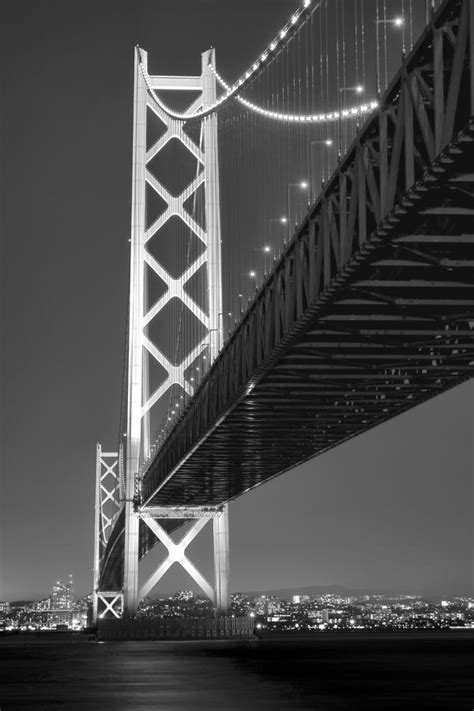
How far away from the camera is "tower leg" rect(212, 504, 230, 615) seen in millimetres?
55094

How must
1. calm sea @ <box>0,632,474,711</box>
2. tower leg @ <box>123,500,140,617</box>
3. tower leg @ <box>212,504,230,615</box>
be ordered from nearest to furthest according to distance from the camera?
1. calm sea @ <box>0,632,474,711</box>
2. tower leg @ <box>123,500,140,617</box>
3. tower leg @ <box>212,504,230,615</box>

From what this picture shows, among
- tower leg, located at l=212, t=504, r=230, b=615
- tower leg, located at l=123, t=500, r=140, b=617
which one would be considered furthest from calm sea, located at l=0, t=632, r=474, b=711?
tower leg, located at l=212, t=504, r=230, b=615

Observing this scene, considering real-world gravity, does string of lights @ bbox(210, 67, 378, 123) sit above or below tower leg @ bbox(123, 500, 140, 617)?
above

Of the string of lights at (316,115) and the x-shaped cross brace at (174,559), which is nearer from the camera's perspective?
A: the string of lights at (316,115)

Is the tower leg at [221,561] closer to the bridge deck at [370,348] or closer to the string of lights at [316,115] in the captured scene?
the bridge deck at [370,348]

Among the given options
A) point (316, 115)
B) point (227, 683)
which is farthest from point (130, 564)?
point (316, 115)

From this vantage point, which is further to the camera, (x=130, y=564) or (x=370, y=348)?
(x=130, y=564)

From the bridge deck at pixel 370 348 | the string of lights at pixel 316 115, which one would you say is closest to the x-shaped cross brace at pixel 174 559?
the bridge deck at pixel 370 348

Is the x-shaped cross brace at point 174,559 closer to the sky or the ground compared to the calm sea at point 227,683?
closer to the sky

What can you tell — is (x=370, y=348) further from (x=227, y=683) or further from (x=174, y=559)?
(x=174, y=559)

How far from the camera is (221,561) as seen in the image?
5500 cm

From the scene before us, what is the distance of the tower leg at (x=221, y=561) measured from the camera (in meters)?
55.1

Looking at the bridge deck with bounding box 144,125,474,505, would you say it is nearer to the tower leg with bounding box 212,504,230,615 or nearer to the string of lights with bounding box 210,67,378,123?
the string of lights with bounding box 210,67,378,123

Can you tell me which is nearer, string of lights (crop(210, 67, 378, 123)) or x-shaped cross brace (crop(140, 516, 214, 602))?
string of lights (crop(210, 67, 378, 123))
